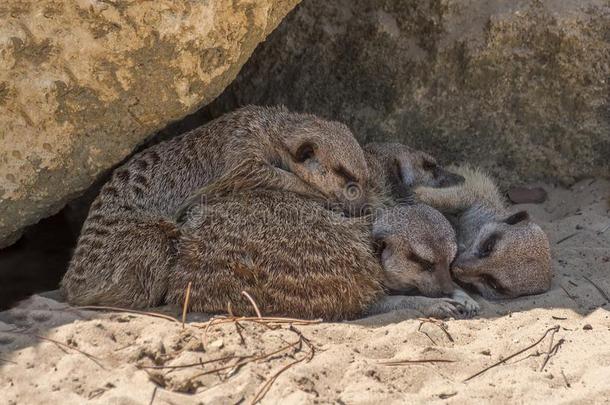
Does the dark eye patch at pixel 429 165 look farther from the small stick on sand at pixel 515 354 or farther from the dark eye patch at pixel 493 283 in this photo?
the small stick on sand at pixel 515 354

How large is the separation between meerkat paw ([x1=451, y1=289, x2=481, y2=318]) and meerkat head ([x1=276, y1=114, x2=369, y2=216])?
0.64 m

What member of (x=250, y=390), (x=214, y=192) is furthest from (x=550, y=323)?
(x=214, y=192)

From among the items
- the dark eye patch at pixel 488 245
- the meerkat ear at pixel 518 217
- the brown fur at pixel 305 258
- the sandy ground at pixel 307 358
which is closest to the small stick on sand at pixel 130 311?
the sandy ground at pixel 307 358

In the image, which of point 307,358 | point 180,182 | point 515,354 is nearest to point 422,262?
point 515,354

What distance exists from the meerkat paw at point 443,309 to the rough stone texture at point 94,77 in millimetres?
1421

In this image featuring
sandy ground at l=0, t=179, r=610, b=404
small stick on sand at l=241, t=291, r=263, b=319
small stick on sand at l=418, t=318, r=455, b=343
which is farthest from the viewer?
small stick on sand at l=241, t=291, r=263, b=319

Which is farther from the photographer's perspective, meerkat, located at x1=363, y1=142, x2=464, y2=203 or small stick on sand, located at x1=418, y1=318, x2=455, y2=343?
meerkat, located at x1=363, y1=142, x2=464, y2=203

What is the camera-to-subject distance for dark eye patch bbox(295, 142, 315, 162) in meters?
3.82

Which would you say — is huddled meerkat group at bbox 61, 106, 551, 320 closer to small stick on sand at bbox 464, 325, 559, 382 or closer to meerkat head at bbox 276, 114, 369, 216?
meerkat head at bbox 276, 114, 369, 216

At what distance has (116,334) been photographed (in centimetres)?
297

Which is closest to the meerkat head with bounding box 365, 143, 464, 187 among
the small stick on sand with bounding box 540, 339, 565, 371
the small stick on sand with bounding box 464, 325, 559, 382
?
the small stick on sand with bounding box 464, 325, 559, 382

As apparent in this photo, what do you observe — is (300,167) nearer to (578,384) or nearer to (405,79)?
(405,79)

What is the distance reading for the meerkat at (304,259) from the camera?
3365 millimetres

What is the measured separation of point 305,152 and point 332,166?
0.54 feet
